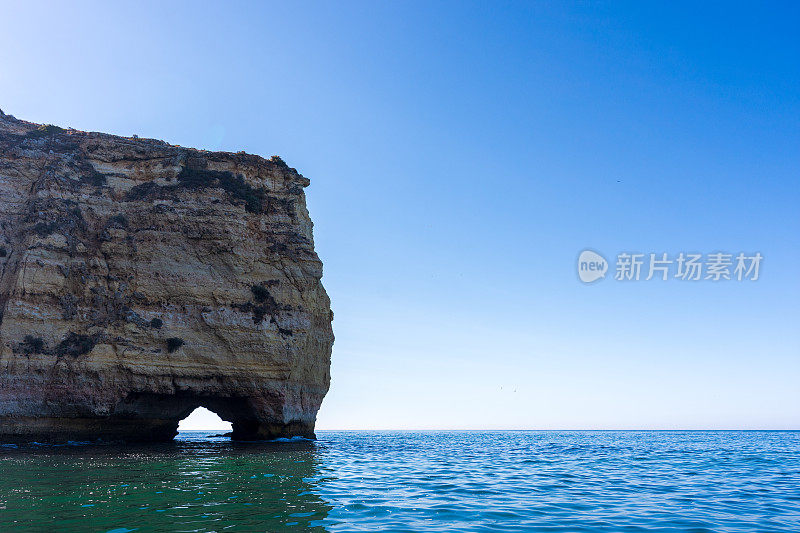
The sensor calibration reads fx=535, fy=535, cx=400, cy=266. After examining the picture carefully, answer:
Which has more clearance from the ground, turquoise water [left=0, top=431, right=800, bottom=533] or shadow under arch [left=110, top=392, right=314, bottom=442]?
turquoise water [left=0, top=431, right=800, bottom=533]

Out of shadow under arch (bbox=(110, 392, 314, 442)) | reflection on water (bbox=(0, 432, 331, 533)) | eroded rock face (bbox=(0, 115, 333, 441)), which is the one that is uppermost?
eroded rock face (bbox=(0, 115, 333, 441))

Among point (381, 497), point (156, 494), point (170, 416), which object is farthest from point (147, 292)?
point (381, 497)

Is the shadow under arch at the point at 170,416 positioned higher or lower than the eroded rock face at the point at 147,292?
lower

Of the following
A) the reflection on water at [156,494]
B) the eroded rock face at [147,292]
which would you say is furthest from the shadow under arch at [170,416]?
the reflection on water at [156,494]

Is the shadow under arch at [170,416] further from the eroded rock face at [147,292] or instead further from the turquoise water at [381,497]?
the turquoise water at [381,497]

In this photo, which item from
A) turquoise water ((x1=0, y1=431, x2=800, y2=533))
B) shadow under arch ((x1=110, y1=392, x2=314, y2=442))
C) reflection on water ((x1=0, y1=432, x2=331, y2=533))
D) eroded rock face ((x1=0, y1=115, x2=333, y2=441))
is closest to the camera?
reflection on water ((x1=0, y1=432, x2=331, y2=533))

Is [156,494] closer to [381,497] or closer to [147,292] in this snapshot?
[381,497]

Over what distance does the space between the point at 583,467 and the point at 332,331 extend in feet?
71.2

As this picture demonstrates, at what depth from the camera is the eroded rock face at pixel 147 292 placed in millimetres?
26719

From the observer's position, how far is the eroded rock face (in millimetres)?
26719

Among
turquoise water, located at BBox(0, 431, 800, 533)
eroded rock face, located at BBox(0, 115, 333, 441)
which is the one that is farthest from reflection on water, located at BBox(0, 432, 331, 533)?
eroded rock face, located at BBox(0, 115, 333, 441)

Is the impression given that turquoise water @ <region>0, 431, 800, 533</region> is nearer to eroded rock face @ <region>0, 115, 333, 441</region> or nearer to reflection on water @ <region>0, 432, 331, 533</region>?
reflection on water @ <region>0, 432, 331, 533</region>

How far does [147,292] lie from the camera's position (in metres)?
29.5

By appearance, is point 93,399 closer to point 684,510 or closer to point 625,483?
point 625,483
